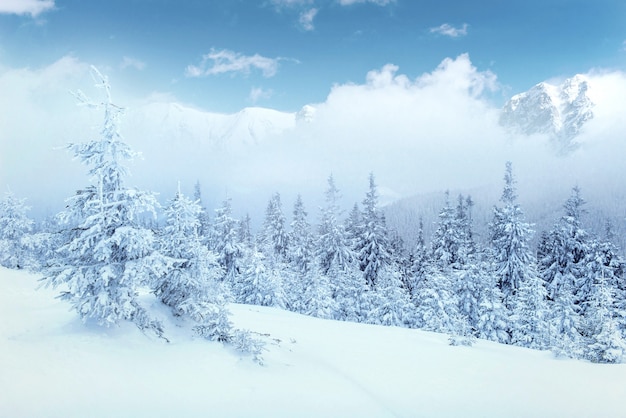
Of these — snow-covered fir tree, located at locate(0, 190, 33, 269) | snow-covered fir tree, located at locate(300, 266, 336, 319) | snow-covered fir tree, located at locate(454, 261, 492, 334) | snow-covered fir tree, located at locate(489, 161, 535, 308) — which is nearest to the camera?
snow-covered fir tree, located at locate(300, 266, 336, 319)

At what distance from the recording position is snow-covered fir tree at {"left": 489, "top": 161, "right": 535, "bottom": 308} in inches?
1399

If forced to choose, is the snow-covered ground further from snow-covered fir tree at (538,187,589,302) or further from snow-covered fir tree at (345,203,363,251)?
snow-covered fir tree at (345,203,363,251)

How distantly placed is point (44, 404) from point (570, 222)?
4468 cm

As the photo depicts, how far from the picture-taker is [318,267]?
3594 cm

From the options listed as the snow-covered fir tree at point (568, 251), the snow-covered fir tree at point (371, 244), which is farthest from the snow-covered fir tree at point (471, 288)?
the snow-covered fir tree at point (568, 251)

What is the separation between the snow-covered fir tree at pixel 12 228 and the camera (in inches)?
1332

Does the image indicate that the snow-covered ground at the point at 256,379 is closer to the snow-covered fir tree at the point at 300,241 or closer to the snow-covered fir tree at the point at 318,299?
the snow-covered fir tree at the point at 318,299

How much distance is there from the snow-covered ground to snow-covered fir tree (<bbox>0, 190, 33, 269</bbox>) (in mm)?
24826

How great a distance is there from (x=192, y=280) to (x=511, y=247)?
33494 mm

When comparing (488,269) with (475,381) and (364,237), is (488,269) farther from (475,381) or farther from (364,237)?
(475,381)

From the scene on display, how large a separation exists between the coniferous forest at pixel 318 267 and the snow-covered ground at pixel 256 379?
0.90m

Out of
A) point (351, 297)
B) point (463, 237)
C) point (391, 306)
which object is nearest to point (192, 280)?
point (391, 306)

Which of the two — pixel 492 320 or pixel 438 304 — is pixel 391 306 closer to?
pixel 438 304

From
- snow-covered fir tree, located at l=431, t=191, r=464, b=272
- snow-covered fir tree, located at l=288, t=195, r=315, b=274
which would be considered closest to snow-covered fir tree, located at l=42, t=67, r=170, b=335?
snow-covered fir tree, located at l=288, t=195, r=315, b=274
